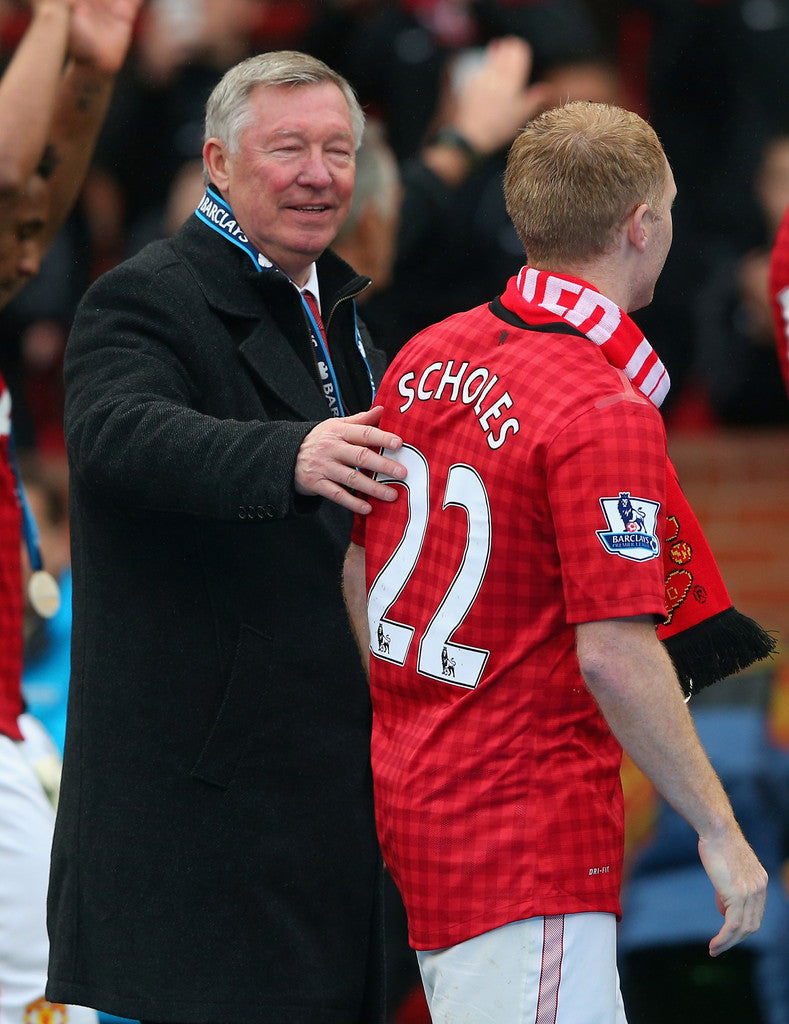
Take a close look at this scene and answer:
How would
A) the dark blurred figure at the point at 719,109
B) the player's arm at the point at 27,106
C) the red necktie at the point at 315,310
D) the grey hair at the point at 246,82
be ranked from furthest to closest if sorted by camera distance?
the dark blurred figure at the point at 719,109 → the player's arm at the point at 27,106 → the red necktie at the point at 315,310 → the grey hair at the point at 246,82

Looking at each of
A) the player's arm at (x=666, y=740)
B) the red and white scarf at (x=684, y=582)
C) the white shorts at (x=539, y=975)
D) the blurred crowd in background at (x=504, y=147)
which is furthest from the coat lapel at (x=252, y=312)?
A: the blurred crowd in background at (x=504, y=147)

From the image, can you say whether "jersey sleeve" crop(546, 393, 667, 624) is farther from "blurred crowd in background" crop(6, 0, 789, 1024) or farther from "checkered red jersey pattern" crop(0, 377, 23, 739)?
"blurred crowd in background" crop(6, 0, 789, 1024)

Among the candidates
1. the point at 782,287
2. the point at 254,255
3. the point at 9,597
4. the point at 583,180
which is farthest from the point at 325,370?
the point at 782,287

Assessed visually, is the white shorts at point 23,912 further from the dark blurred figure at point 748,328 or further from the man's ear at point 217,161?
the dark blurred figure at point 748,328

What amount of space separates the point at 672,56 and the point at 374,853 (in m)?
4.45

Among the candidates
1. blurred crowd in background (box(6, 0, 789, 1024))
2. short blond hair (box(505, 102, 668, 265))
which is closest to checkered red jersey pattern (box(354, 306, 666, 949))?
short blond hair (box(505, 102, 668, 265))

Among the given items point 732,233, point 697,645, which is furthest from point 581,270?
point 732,233

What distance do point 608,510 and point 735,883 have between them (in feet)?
1.74

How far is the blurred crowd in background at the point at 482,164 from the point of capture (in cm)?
537

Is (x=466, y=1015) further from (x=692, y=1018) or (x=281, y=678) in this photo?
(x=692, y=1018)

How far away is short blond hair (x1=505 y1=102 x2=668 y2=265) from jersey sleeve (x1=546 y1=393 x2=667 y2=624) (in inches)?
11.4

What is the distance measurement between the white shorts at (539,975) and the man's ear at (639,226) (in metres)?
0.96

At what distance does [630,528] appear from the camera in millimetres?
1957

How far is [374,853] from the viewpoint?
2688 millimetres
